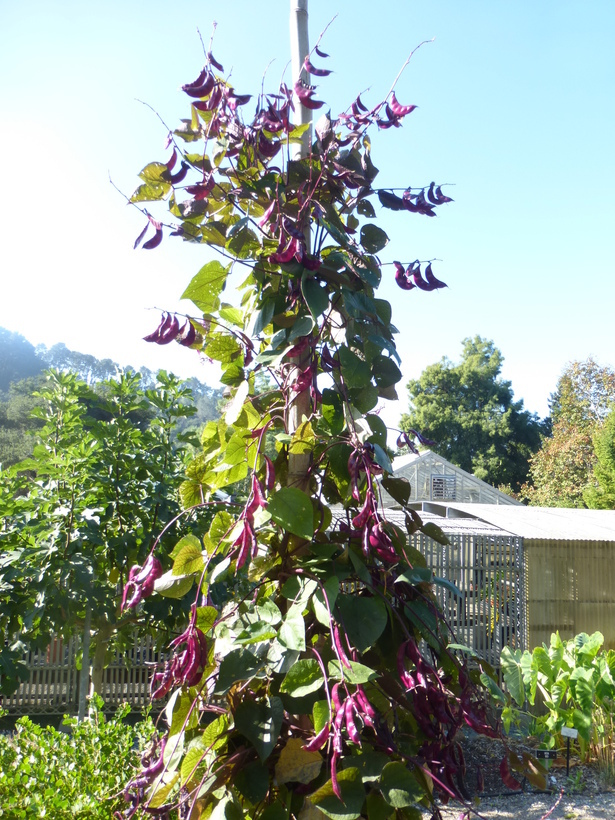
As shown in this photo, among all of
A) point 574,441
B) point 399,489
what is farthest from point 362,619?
point 574,441

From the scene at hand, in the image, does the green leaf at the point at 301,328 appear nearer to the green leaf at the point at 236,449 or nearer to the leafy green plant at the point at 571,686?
the green leaf at the point at 236,449

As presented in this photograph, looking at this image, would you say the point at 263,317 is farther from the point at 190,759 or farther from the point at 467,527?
the point at 467,527

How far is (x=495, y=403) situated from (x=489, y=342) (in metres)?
3.76

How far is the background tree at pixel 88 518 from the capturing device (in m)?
3.09

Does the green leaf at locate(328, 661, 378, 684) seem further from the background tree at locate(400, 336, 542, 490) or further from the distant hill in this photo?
the background tree at locate(400, 336, 542, 490)

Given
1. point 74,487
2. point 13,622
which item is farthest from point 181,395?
point 13,622

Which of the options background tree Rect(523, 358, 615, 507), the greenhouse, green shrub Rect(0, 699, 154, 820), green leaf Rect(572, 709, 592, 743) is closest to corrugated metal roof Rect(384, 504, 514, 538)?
green leaf Rect(572, 709, 592, 743)

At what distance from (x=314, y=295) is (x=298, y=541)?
442 mm

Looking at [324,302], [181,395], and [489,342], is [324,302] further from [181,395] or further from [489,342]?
[489,342]

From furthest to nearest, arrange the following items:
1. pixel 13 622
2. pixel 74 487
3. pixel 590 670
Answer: pixel 590 670
pixel 13 622
pixel 74 487

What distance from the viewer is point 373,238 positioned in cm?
128

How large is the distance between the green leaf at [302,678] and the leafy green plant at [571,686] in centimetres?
433

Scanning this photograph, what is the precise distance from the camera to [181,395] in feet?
11.5

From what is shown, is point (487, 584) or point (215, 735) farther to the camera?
point (487, 584)
